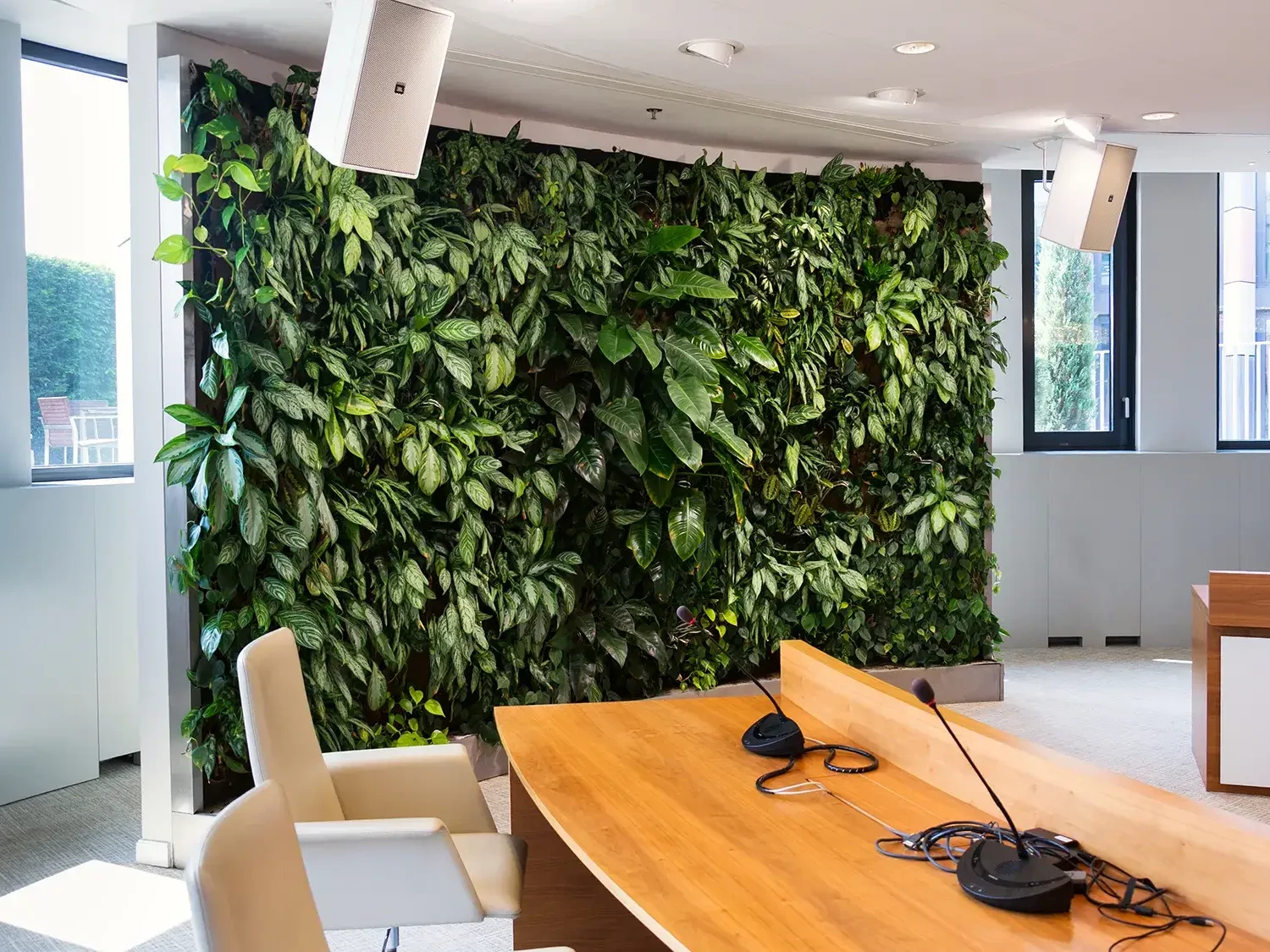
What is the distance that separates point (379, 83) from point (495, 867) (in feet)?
6.79

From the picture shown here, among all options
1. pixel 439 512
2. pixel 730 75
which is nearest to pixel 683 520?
pixel 439 512

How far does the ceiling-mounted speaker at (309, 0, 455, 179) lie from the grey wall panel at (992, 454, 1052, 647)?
517 cm

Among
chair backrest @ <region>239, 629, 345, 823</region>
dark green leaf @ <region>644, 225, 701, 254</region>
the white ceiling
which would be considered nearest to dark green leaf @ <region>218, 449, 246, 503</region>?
chair backrest @ <region>239, 629, 345, 823</region>

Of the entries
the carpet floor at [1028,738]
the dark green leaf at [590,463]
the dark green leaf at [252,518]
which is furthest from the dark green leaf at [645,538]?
the dark green leaf at [252,518]

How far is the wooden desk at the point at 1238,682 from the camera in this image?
4539 mm

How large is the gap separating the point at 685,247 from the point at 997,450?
3.12 meters

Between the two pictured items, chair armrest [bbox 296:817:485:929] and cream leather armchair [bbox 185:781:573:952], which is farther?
chair armrest [bbox 296:817:485:929]

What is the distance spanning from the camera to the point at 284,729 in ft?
8.53

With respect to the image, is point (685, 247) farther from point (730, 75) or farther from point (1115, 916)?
point (1115, 916)

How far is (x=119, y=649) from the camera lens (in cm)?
490

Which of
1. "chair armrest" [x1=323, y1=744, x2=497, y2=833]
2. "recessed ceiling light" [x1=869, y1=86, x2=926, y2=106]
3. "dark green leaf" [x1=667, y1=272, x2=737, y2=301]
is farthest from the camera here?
"dark green leaf" [x1=667, y1=272, x2=737, y2=301]

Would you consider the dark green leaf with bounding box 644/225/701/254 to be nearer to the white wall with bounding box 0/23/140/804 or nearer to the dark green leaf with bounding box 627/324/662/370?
the dark green leaf with bounding box 627/324/662/370

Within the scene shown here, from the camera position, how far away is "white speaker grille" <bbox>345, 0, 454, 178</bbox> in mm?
3086

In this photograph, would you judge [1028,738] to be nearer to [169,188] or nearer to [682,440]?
[682,440]
